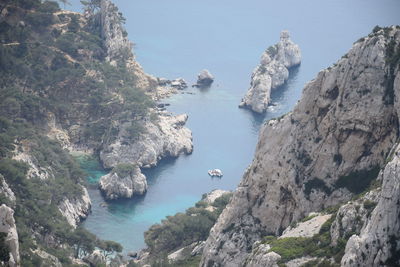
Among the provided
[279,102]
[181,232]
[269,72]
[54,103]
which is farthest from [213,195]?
[269,72]

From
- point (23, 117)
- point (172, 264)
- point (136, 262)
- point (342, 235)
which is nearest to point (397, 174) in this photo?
point (342, 235)

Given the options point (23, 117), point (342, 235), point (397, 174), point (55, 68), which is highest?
point (55, 68)

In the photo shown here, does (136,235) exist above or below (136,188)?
below

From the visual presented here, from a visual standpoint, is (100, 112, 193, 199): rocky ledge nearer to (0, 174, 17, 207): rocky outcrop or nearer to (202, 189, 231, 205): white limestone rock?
(202, 189, 231, 205): white limestone rock

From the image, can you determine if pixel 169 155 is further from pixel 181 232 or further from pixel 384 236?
pixel 384 236

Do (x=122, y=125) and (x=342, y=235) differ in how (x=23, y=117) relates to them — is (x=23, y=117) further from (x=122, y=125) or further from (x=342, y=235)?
(x=342, y=235)

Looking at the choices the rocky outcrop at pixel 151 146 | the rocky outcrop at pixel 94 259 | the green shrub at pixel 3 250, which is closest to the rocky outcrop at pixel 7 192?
the rocky outcrop at pixel 94 259

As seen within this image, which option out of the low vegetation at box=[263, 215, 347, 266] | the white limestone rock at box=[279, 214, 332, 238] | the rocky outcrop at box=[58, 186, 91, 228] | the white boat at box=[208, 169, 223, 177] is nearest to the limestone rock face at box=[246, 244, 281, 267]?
the low vegetation at box=[263, 215, 347, 266]
